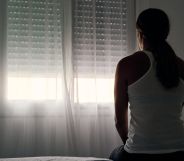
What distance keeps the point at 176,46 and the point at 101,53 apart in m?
0.69

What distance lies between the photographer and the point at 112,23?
257 centimetres

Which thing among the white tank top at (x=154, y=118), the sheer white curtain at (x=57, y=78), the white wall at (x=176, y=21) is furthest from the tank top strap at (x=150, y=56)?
the white wall at (x=176, y=21)

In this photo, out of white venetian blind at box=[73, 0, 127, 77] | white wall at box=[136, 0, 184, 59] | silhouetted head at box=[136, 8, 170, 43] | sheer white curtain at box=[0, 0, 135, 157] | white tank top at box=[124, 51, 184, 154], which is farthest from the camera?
white wall at box=[136, 0, 184, 59]

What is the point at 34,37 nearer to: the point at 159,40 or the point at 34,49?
the point at 34,49

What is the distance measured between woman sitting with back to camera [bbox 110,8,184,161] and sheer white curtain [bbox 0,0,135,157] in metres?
1.21

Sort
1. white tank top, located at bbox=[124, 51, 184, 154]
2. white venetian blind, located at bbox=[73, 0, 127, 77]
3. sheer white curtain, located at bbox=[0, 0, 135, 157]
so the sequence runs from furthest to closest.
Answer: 1. white venetian blind, located at bbox=[73, 0, 127, 77]
2. sheer white curtain, located at bbox=[0, 0, 135, 157]
3. white tank top, located at bbox=[124, 51, 184, 154]

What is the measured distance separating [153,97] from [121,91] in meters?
0.14

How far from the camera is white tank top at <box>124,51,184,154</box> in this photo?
1.17 meters

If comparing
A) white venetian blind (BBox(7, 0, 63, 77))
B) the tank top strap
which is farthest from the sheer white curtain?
the tank top strap

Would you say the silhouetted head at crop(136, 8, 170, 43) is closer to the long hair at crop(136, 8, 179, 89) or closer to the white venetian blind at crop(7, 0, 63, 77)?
the long hair at crop(136, 8, 179, 89)

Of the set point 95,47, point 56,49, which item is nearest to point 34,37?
point 56,49

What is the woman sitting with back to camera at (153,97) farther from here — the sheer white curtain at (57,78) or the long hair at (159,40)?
the sheer white curtain at (57,78)

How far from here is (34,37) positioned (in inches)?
95.7

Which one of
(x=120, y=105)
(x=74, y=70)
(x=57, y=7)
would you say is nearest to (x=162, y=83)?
(x=120, y=105)
